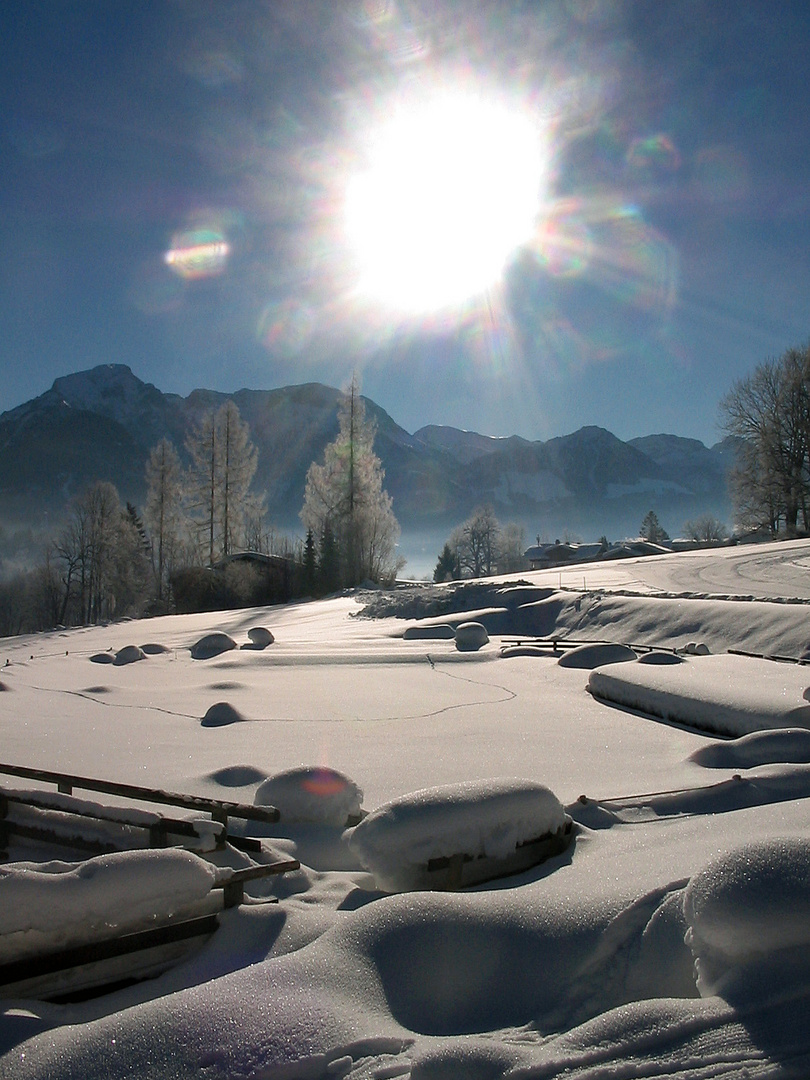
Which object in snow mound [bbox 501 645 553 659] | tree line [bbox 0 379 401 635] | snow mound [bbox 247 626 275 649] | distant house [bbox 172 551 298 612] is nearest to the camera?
snow mound [bbox 501 645 553 659]

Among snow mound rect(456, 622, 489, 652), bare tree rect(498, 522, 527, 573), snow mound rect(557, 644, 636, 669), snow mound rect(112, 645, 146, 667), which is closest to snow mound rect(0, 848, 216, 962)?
snow mound rect(557, 644, 636, 669)

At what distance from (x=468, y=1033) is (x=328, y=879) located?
1.25 metres

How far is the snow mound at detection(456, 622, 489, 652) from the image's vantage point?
1082 cm

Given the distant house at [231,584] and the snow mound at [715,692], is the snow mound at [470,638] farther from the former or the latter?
the distant house at [231,584]

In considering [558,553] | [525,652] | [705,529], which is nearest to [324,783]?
[525,652]

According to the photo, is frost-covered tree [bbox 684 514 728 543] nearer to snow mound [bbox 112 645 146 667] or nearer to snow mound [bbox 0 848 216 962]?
snow mound [bbox 112 645 146 667]

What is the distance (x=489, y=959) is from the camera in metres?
1.89

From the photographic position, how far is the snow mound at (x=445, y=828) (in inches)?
100

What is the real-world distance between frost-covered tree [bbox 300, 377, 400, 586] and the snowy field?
2300 centimetres

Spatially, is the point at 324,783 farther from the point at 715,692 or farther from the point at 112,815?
the point at 715,692

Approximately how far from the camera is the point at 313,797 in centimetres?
335

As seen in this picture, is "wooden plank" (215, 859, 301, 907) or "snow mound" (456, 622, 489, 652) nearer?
"wooden plank" (215, 859, 301, 907)

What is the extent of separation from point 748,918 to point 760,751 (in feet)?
9.24

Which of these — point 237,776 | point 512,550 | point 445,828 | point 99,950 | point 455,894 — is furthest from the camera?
point 512,550
